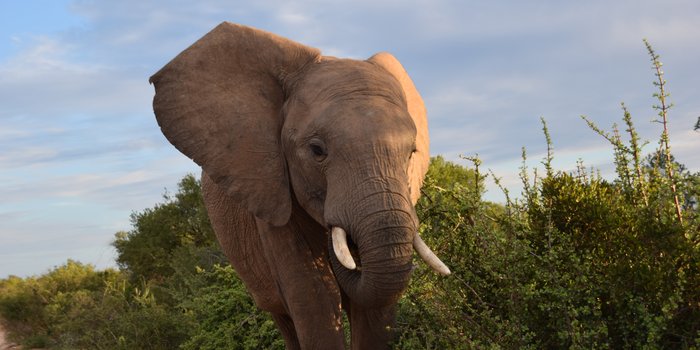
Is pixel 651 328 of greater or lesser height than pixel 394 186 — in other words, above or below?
below

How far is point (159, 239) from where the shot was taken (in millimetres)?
18062

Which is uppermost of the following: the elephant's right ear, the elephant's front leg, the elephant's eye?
the elephant's right ear

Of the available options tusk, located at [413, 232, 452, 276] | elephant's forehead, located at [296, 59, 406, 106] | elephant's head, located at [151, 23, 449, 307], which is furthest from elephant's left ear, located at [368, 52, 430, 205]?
tusk, located at [413, 232, 452, 276]

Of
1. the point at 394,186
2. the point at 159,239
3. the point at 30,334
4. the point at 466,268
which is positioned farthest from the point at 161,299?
the point at 394,186

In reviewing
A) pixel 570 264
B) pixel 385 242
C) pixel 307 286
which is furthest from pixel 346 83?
pixel 570 264

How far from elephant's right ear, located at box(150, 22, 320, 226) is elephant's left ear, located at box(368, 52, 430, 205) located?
662mm

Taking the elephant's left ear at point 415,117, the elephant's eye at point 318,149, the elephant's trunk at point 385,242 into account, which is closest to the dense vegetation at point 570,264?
the elephant's left ear at point 415,117

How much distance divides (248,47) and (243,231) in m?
1.51

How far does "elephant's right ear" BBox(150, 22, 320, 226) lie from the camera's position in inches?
189

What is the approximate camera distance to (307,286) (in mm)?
4926

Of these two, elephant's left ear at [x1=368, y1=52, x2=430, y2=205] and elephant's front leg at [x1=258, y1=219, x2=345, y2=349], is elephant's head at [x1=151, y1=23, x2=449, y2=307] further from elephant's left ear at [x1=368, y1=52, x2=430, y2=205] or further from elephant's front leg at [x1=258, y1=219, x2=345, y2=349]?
elephant's front leg at [x1=258, y1=219, x2=345, y2=349]

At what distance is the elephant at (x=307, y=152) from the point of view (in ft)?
14.1

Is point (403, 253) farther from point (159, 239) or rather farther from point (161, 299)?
point (159, 239)

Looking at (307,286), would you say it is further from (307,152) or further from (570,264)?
(570,264)
